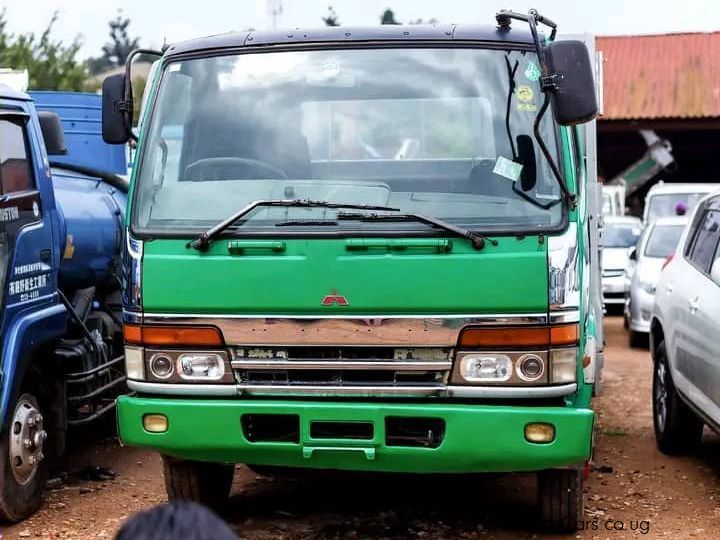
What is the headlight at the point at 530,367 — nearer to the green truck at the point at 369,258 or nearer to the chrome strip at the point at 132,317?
the green truck at the point at 369,258

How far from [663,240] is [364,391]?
9824mm

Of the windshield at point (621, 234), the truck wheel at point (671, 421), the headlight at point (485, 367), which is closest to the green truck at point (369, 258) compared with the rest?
the headlight at point (485, 367)

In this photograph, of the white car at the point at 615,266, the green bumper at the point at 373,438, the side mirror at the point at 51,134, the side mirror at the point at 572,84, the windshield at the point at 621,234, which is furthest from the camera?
the windshield at the point at 621,234

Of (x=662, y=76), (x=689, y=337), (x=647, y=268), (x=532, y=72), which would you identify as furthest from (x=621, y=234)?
(x=532, y=72)

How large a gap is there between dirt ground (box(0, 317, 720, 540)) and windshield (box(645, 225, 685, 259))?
20.7 feet

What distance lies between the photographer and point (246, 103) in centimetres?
549

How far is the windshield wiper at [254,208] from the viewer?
16.4 feet

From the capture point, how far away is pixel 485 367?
493cm

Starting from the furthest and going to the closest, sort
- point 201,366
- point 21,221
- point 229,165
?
point 21,221 → point 229,165 → point 201,366

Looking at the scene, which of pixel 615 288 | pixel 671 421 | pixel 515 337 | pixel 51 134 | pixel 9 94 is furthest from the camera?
pixel 615 288

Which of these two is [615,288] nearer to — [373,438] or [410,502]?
[410,502]

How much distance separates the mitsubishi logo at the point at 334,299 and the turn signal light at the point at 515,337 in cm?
53

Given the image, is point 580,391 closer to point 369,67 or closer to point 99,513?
point 369,67

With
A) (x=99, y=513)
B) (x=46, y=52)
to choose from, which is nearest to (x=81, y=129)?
(x=99, y=513)
